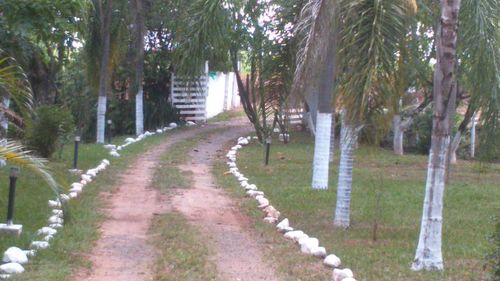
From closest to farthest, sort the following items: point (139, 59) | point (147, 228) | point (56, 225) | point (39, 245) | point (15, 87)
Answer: point (15, 87) → point (39, 245) → point (56, 225) → point (147, 228) → point (139, 59)

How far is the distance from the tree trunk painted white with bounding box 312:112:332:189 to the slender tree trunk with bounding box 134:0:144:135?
9.58m

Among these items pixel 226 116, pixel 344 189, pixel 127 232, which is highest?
pixel 226 116

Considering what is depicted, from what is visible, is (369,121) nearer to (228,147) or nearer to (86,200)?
(86,200)

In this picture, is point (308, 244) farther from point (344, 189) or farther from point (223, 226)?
point (223, 226)

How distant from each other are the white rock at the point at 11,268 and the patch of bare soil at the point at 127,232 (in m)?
0.50

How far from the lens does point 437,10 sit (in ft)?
34.9

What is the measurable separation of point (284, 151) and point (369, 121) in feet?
46.5

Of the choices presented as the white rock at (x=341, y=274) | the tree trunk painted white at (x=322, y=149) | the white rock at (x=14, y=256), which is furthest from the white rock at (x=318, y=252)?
the tree trunk painted white at (x=322, y=149)

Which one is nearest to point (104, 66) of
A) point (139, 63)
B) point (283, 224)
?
point (139, 63)

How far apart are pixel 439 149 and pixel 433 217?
665 mm

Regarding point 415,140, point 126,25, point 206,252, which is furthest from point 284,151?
point 206,252

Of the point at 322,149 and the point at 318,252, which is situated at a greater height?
the point at 322,149

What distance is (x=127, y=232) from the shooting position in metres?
10.0

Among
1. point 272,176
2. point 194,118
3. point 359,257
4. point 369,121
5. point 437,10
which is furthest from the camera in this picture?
point 194,118
